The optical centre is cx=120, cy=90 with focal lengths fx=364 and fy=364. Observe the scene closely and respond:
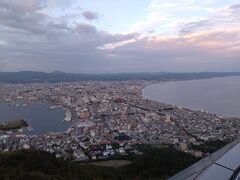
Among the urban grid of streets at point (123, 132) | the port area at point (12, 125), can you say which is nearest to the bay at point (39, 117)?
the port area at point (12, 125)

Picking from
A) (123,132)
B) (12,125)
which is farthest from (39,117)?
(123,132)

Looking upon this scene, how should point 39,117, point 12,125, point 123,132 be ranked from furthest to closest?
point 39,117
point 12,125
point 123,132

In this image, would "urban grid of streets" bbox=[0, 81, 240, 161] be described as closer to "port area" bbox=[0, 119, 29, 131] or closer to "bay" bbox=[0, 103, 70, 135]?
"bay" bbox=[0, 103, 70, 135]

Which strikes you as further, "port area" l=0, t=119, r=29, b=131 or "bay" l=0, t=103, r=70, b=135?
"port area" l=0, t=119, r=29, b=131

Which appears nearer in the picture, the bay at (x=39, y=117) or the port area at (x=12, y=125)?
the bay at (x=39, y=117)

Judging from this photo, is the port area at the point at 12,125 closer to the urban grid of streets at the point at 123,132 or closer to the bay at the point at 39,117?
the bay at the point at 39,117

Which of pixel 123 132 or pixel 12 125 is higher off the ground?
pixel 123 132

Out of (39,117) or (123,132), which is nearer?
(123,132)

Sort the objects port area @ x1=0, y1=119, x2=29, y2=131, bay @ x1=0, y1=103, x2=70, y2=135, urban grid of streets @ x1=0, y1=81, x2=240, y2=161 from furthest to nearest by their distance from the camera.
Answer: port area @ x1=0, y1=119, x2=29, y2=131 → bay @ x1=0, y1=103, x2=70, y2=135 → urban grid of streets @ x1=0, y1=81, x2=240, y2=161

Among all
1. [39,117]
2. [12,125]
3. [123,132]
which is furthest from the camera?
[39,117]

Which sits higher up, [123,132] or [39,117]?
[123,132]

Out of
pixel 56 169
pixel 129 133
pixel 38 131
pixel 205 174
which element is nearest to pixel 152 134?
pixel 129 133

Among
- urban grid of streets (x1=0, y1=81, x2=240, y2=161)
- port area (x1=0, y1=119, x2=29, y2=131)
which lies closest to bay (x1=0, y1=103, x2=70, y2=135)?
port area (x1=0, y1=119, x2=29, y2=131)

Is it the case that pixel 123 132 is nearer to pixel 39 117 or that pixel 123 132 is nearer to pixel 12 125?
pixel 12 125
